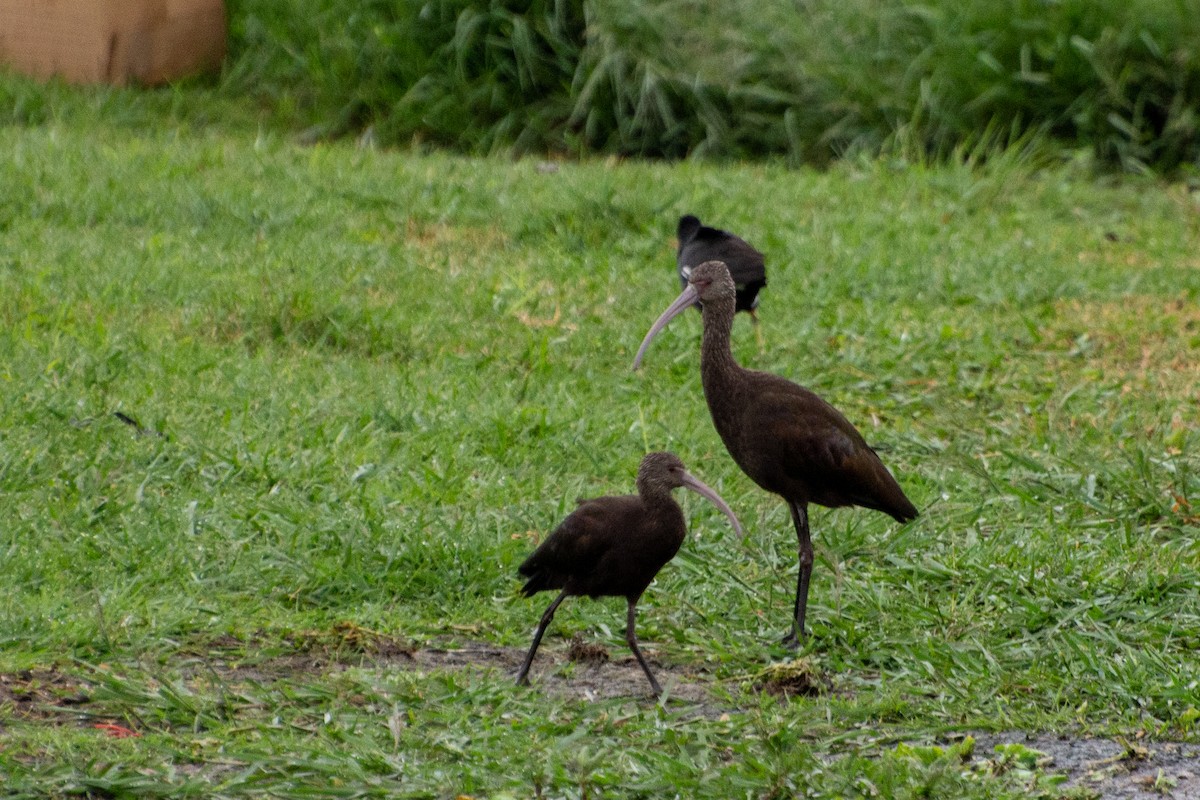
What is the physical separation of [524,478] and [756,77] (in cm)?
674

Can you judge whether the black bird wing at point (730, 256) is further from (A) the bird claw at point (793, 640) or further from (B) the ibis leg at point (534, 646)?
(B) the ibis leg at point (534, 646)

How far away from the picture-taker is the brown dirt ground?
13.4ft

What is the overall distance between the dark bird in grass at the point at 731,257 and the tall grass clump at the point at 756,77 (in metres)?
4.05

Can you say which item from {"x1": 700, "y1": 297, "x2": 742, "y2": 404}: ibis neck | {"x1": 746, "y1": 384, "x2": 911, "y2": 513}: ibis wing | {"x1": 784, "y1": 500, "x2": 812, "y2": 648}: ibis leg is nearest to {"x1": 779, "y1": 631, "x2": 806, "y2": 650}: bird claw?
{"x1": 784, "y1": 500, "x2": 812, "y2": 648}: ibis leg

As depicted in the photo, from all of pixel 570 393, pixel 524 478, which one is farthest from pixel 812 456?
pixel 570 393

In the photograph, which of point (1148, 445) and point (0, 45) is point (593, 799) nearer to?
point (1148, 445)

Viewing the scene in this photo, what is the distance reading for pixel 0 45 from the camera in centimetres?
1185

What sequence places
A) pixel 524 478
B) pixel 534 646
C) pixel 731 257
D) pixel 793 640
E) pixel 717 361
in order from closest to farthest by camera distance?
pixel 534 646, pixel 793 640, pixel 717 361, pixel 524 478, pixel 731 257

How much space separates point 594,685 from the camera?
15.3ft

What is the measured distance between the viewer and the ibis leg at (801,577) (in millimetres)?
4848

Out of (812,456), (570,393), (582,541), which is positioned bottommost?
(570,393)

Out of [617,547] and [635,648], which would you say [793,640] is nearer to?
[635,648]

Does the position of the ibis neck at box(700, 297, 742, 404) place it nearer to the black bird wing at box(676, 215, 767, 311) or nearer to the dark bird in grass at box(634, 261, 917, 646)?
the dark bird in grass at box(634, 261, 917, 646)

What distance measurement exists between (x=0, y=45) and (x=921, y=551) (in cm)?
873
